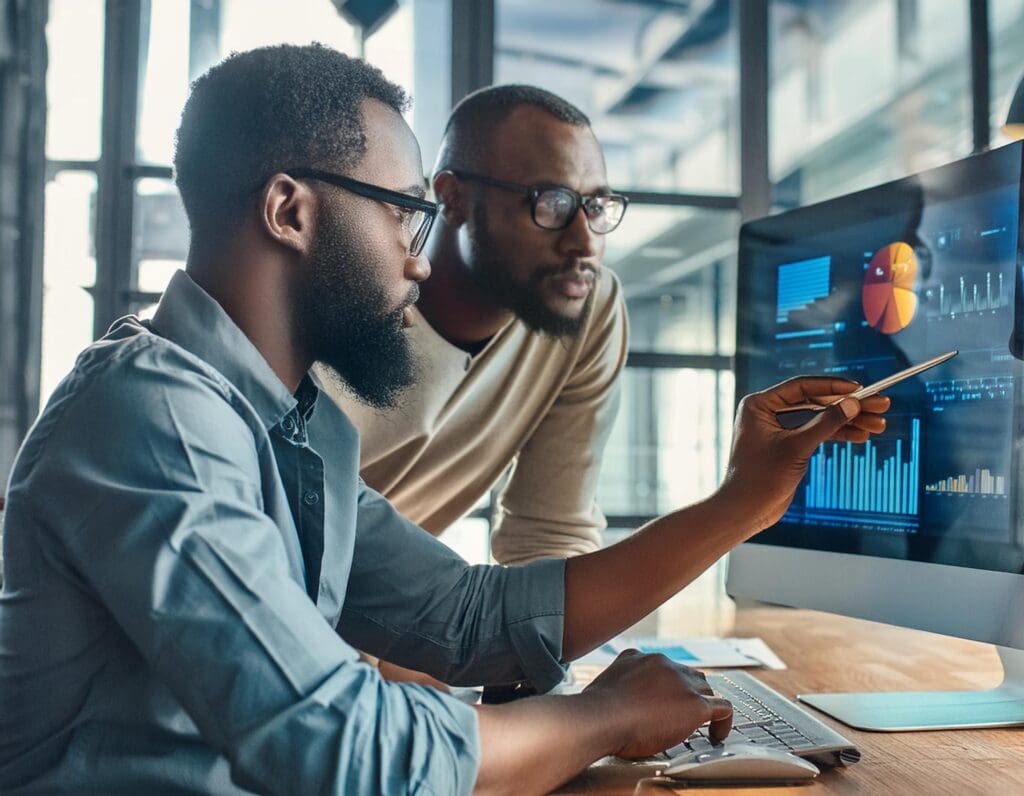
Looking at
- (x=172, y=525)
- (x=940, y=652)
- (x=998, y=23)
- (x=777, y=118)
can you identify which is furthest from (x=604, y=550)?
(x=998, y=23)

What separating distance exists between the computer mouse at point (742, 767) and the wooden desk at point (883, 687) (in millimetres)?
12

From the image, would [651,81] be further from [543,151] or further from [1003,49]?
[543,151]

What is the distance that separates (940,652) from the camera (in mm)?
1456

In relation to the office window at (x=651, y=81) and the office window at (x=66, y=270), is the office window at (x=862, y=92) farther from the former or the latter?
the office window at (x=66, y=270)

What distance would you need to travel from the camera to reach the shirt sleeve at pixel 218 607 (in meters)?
0.62

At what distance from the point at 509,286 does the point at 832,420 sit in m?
0.88

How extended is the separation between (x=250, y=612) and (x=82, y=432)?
19 centimetres

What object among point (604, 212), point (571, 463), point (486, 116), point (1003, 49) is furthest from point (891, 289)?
point (1003, 49)

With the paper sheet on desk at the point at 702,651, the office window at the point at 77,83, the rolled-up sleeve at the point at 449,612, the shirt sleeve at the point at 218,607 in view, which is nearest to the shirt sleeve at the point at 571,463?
the paper sheet on desk at the point at 702,651

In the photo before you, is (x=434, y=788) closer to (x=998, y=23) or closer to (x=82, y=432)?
(x=82, y=432)

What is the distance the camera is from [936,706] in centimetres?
110

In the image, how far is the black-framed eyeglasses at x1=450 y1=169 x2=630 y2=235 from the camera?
5.67 ft

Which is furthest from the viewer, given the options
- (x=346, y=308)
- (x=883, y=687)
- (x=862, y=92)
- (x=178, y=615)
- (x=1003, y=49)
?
(x=862, y=92)

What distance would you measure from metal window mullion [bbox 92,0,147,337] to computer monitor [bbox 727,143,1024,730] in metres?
1.87
